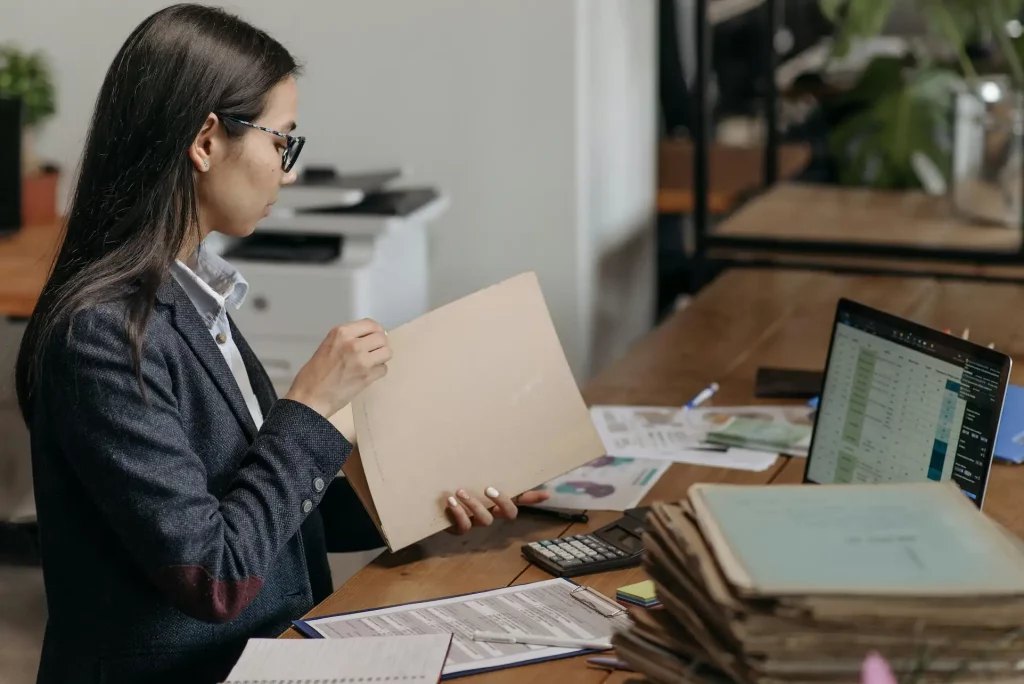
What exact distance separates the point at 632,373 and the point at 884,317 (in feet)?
2.52

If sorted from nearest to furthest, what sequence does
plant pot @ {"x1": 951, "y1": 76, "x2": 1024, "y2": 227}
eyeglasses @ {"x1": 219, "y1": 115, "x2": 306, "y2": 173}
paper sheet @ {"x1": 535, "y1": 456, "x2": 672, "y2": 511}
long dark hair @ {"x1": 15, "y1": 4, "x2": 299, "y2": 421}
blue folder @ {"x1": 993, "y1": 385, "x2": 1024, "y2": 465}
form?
long dark hair @ {"x1": 15, "y1": 4, "x2": 299, "y2": 421}, eyeglasses @ {"x1": 219, "y1": 115, "x2": 306, "y2": 173}, paper sheet @ {"x1": 535, "y1": 456, "x2": 672, "y2": 511}, blue folder @ {"x1": 993, "y1": 385, "x2": 1024, "y2": 465}, plant pot @ {"x1": 951, "y1": 76, "x2": 1024, "y2": 227}

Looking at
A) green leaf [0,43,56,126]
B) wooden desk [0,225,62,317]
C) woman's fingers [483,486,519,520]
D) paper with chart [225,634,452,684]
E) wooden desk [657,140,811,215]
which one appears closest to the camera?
paper with chart [225,634,452,684]

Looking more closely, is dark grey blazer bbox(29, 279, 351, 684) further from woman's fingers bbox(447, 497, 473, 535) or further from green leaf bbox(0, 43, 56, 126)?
green leaf bbox(0, 43, 56, 126)

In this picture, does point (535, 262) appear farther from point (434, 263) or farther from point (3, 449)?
point (3, 449)

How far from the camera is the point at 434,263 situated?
316 centimetres

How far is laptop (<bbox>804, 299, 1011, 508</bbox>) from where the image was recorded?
1.40 metres

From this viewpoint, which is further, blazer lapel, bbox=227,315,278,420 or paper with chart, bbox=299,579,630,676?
blazer lapel, bbox=227,315,278,420

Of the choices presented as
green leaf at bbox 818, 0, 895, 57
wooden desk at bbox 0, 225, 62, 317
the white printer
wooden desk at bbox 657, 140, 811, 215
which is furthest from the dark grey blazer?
wooden desk at bbox 657, 140, 811, 215

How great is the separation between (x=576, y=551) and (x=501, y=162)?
1.71 metres

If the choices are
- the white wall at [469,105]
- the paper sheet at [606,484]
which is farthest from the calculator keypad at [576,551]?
the white wall at [469,105]

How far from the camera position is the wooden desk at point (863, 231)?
2.90 m

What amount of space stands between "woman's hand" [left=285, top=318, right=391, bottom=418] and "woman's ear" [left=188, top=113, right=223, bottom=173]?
226mm

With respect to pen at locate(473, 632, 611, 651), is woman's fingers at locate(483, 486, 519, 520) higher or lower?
higher

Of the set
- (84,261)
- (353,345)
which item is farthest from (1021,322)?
(84,261)
